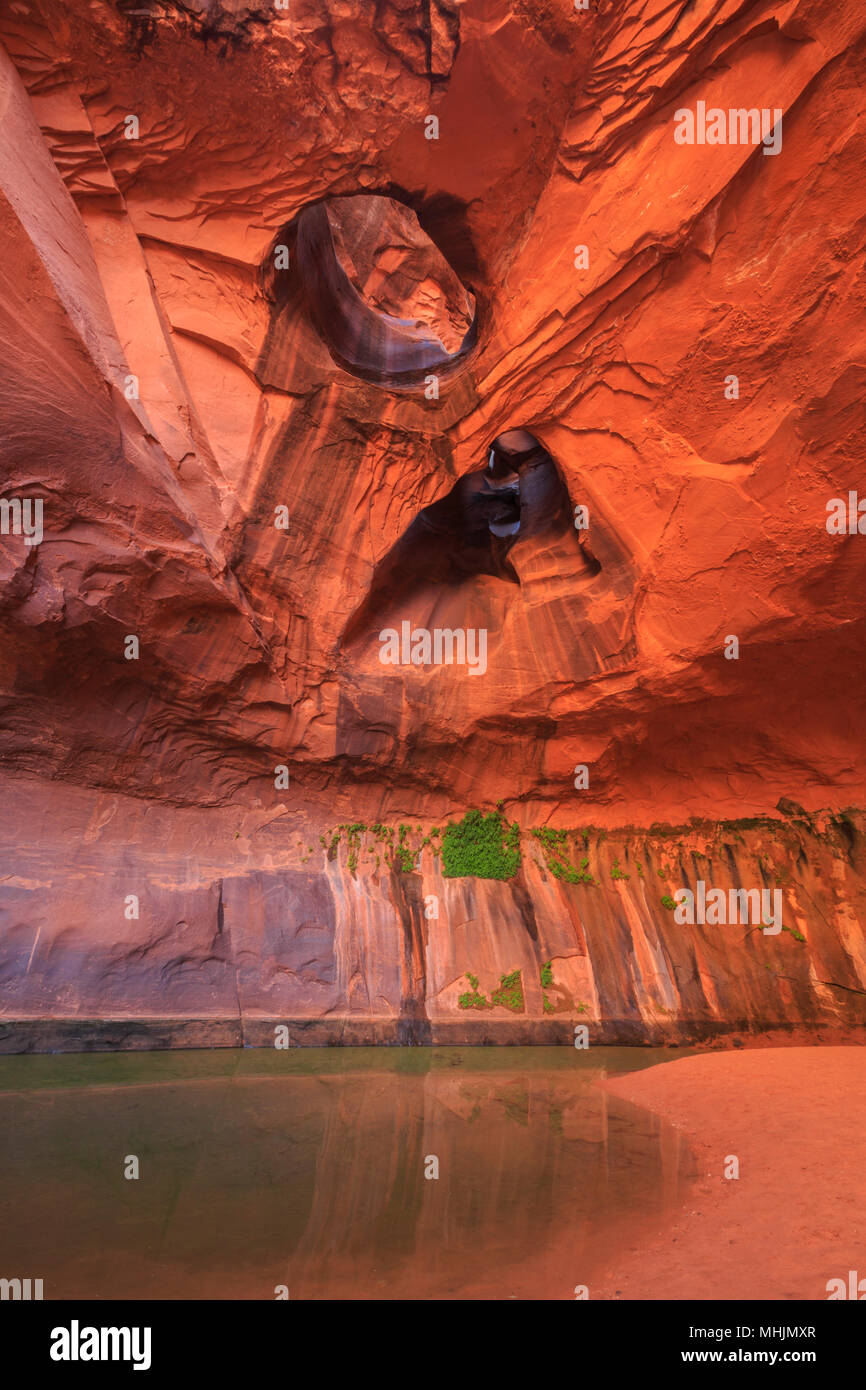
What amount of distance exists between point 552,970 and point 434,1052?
80.6 inches

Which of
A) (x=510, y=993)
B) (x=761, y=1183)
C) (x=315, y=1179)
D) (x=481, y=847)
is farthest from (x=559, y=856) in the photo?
(x=315, y=1179)

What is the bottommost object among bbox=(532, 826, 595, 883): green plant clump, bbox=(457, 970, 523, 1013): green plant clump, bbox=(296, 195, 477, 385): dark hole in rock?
bbox=(457, 970, 523, 1013): green plant clump

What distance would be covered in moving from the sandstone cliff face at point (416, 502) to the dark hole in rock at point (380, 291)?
10 centimetres

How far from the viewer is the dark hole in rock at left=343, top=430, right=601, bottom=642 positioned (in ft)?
37.2

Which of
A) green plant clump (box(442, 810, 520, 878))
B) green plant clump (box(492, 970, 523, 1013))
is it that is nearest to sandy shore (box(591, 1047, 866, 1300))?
green plant clump (box(492, 970, 523, 1013))

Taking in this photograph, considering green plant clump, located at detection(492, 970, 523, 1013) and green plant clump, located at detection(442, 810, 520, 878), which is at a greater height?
green plant clump, located at detection(442, 810, 520, 878)

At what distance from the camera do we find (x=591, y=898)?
11531 mm

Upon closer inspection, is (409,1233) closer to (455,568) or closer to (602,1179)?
(602,1179)

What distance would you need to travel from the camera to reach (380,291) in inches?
680

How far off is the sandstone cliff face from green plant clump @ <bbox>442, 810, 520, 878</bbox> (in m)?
0.28

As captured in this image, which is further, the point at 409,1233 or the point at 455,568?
the point at 455,568

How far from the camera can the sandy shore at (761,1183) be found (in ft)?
12.1

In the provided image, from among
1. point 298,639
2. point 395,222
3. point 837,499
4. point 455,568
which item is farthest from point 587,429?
point 395,222

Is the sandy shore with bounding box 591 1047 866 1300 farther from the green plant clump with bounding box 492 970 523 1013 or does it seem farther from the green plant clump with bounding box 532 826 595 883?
the green plant clump with bounding box 532 826 595 883
